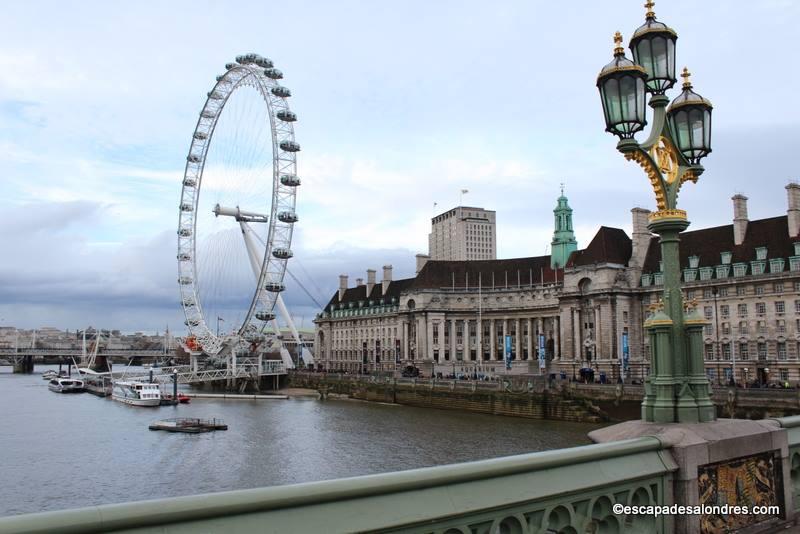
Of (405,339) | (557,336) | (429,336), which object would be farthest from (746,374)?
(405,339)

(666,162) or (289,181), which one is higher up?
(289,181)

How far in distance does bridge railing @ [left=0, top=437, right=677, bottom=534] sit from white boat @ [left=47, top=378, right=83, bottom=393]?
10686cm

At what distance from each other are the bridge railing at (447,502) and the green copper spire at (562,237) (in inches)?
4177

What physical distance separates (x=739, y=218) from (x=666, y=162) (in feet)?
236

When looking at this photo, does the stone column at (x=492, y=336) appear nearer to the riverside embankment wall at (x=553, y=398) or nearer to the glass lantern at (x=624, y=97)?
the riverside embankment wall at (x=553, y=398)

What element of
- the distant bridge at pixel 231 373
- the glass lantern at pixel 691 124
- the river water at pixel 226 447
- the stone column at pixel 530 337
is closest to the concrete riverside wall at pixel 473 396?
the river water at pixel 226 447

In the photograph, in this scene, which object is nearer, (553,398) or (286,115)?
(553,398)

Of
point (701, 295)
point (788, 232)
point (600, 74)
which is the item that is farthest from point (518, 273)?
point (600, 74)

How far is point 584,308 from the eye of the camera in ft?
289

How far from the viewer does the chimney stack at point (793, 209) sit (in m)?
66.9

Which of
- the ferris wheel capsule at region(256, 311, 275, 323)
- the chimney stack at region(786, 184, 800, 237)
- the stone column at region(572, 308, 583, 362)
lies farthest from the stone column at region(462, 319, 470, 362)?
the chimney stack at region(786, 184, 800, 237)

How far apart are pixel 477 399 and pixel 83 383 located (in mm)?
67085

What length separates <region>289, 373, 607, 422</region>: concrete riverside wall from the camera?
60.4 meters

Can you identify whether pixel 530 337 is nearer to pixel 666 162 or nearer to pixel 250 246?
pixel 250 246
